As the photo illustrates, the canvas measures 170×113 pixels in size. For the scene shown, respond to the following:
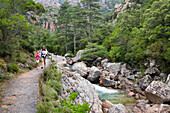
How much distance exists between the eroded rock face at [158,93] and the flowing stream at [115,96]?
1959 mm

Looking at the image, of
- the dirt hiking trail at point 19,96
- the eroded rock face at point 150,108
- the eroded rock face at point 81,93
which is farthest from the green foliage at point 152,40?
the dirt hiking trail at point 19,96

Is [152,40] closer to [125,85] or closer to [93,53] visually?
[125,85]

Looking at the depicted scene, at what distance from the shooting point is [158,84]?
9.67m

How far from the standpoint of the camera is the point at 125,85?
597 inches

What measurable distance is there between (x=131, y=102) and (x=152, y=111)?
7.84 ft

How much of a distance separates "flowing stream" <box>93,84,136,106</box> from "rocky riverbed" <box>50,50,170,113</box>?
23.1 inches

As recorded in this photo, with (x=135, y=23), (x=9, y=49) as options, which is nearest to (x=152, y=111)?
(x=9, y=49)

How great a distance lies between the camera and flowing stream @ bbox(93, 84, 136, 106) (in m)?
11.2

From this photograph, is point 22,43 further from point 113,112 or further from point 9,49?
point 113,112

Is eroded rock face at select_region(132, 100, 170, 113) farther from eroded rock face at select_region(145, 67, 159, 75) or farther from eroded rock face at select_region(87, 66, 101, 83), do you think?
eroded rock face at select_region(87, 66, 101, 83)

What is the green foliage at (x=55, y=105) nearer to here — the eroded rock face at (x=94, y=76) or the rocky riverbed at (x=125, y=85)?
the rocky riverbed at (x=125, y=85)

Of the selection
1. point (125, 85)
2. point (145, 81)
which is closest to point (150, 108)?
point (145, 81)

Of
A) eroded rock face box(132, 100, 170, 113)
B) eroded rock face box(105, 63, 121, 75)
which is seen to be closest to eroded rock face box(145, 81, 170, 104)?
eroded rock face box(132, 100, 170, 113)

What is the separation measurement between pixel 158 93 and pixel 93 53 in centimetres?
1565
